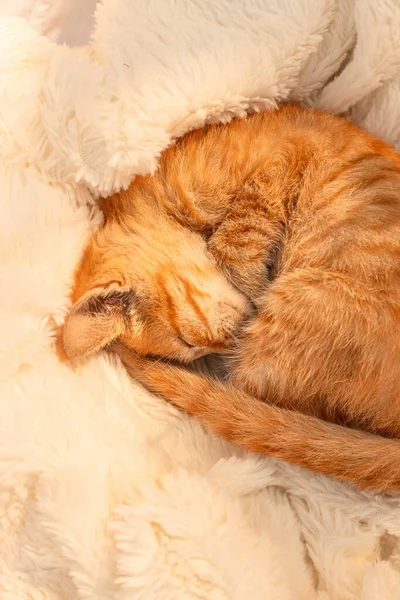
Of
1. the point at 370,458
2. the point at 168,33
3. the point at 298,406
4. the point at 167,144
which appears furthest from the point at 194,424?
the point at 168,33

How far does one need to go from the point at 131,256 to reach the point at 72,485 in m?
0.50

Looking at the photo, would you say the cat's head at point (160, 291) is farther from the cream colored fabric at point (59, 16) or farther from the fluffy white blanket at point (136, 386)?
the cream colored fabric at point (59, 16)

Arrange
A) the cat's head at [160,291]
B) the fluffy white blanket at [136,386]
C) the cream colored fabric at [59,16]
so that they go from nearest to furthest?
1. the fluffy white blanket at [136,386]
2. the cat's head at [160,291]
3. the cream colored fabric at [59,16]

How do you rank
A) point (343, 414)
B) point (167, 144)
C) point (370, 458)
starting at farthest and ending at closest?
1. point (167, 144)
2. point (343, 414)
3. point (370, 458)

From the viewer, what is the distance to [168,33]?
1.32 m

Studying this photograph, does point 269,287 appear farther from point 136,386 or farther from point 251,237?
point 136,386

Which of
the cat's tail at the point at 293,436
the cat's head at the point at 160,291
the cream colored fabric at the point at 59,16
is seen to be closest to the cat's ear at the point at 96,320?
the cat's head at the point at 160,291

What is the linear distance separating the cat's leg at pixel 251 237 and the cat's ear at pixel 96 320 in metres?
0.26

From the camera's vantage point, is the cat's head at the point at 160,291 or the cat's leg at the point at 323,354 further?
the cat's head at the point at 160,291

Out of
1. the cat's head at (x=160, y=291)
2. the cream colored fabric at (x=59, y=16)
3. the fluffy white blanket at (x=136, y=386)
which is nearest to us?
the fluffy white blanket at (x=136, y=386)

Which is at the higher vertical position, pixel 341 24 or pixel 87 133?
pixel 341 24

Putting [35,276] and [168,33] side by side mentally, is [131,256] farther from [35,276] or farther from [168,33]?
[168,33]

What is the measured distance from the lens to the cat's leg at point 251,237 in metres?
1.33

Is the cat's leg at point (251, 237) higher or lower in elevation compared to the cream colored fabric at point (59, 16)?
lower
